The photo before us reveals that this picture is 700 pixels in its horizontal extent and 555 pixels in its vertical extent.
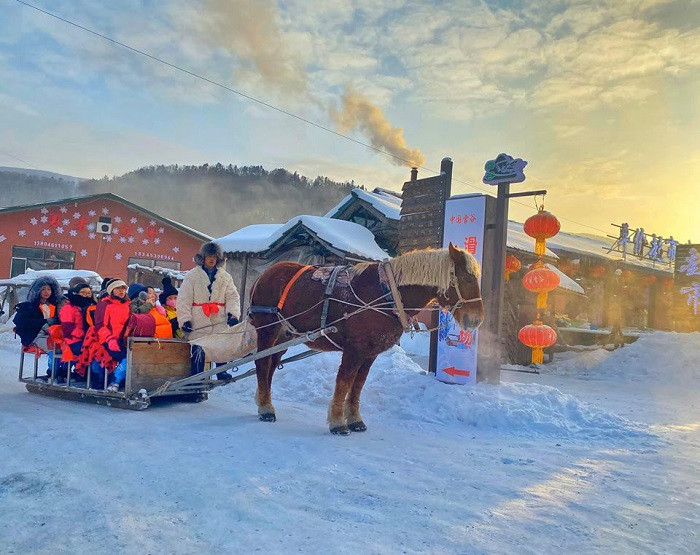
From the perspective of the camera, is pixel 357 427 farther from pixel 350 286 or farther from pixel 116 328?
pixel 116 328

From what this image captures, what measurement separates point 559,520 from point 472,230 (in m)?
4.97

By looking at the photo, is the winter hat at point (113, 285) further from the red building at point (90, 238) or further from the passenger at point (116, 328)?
the red building at point (90, 238)

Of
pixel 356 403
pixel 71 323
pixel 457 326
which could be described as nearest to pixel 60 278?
pixel 71 323

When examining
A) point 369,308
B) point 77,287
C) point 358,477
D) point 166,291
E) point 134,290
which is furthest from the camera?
point 166,291

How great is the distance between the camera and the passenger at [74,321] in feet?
20.2

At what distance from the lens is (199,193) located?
241 ft

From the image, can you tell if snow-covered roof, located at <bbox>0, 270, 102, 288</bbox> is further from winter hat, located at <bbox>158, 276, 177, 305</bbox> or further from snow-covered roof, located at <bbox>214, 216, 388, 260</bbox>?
winter hat, located at <bbox>158, 276, 177, 305</bbox>

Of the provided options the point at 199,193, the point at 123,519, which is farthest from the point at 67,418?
the point at 199,193

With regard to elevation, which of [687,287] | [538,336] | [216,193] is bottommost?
[538,336]

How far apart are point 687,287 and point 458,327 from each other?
16067mm

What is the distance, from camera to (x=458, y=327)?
7.41m

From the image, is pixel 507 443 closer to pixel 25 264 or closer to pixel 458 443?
pixel 458 443

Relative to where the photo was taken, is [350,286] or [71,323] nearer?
[350,286]

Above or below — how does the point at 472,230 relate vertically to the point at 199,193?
below
